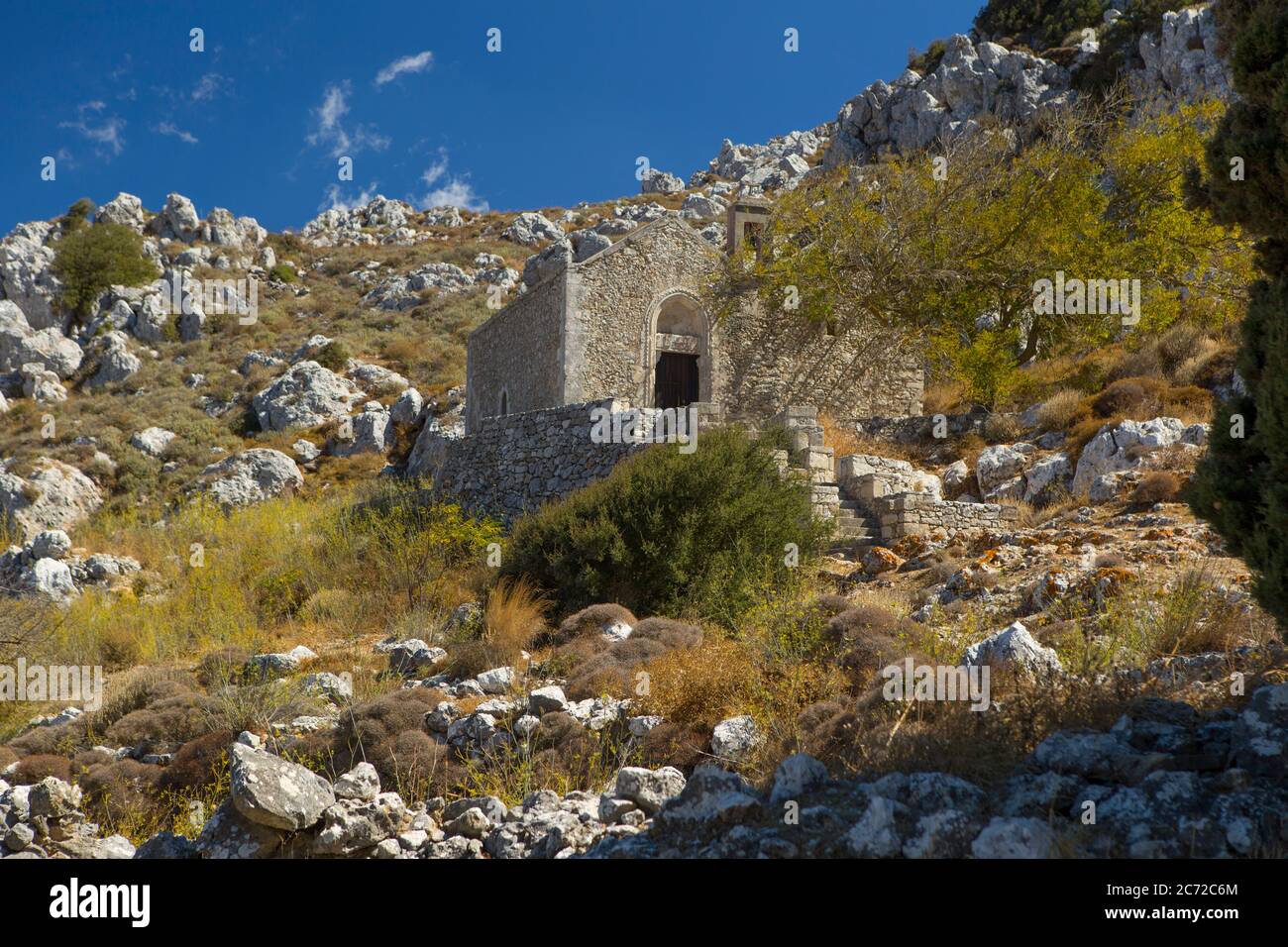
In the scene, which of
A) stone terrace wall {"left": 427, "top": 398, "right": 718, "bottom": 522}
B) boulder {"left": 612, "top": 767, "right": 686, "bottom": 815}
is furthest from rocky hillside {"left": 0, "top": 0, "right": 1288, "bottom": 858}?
stone terrace wall {"left": 427, "top": 398, "right": 718, "bottom": 522}

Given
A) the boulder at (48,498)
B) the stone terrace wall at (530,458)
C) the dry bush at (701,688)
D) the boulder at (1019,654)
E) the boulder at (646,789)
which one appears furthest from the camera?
the boulder at (48,498)

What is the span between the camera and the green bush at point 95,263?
1583 inches

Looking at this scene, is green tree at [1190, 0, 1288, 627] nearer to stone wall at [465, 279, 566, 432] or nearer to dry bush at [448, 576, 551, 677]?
dry bush at [448, 576, 551, 677]

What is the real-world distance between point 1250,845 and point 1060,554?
254 inches

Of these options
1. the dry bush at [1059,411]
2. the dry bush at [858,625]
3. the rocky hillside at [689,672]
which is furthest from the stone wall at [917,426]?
the dry bush at [858,625]

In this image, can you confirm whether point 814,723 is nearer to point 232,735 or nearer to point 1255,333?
point 1255,333

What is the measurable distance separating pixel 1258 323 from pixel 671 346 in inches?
601

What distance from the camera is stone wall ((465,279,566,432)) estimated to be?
18406 mm

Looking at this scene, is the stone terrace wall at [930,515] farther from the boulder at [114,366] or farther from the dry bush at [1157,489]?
the boulder at [114,366]

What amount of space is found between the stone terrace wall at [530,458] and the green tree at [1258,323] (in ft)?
31.7

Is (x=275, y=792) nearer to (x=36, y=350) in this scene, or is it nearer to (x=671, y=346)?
(x=671, y=346)

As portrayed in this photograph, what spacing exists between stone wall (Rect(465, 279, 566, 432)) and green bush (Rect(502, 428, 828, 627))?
6985 millimetres

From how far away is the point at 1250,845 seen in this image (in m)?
3.24
